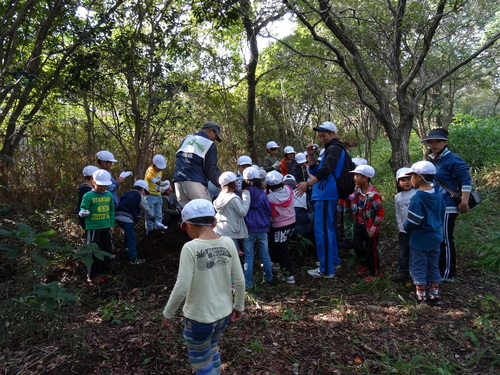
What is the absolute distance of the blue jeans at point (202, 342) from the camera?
2.28 meters

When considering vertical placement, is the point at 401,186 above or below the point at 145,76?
below

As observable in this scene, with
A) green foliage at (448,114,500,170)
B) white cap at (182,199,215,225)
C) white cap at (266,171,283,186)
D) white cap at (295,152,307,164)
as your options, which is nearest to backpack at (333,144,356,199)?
white cap at (266,171,283,186)

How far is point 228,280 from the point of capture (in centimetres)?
240

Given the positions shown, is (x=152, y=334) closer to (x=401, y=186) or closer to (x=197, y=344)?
(x=197, y=344)

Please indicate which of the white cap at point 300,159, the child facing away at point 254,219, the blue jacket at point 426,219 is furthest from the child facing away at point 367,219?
the white cap at point 300,159

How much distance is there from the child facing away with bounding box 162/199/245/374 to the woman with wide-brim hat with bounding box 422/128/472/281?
3134 mm

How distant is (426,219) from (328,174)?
1222 mm

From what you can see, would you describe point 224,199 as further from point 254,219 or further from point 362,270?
point 362,270

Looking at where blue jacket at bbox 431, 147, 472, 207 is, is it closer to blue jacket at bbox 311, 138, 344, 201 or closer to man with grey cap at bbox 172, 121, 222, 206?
blue jacket at bbox 311, 138, 344, 201

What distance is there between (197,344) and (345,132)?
67.2ft

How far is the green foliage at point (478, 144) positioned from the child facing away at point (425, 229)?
21.0 feet

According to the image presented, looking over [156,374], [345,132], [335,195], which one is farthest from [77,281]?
[345,132]

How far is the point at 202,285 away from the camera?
7.44 ft

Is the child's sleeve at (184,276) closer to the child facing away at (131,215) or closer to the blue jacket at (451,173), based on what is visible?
the child facing away at (131,215)
